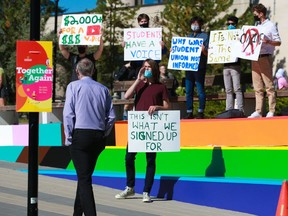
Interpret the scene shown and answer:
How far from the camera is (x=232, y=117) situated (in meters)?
13.9

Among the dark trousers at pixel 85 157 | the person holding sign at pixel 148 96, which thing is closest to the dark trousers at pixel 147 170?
the person holding sign at pixel 148 96

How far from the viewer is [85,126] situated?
30.0ft

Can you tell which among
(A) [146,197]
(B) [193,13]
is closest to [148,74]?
(A) [146,197]

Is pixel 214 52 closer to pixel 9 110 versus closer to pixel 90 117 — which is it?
pixel 9 110

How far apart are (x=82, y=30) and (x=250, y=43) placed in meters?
2.97

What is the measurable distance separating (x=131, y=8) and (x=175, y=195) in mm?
27985

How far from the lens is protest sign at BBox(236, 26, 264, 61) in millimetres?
13844

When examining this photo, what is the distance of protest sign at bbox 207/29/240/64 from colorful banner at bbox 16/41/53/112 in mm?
6893

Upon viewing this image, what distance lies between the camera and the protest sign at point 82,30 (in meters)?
14.7

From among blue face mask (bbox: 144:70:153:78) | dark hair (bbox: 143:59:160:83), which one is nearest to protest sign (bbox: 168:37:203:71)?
dark hair (bbox: 143:59:160:83)

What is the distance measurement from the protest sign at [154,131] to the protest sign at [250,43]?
106 inches

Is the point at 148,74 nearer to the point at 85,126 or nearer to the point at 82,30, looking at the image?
the point at 85,126

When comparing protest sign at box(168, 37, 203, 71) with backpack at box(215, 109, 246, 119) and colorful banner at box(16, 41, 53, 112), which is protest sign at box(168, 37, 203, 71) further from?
colorful banner at box(16, 41, 53, 112)

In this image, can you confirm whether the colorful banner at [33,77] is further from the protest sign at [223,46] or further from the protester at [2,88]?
the protester at [2,88]
